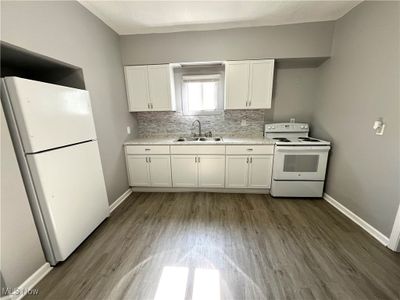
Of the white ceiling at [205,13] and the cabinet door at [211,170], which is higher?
the white ceiling at [205,13]

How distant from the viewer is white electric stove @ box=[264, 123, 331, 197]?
8.14 feet

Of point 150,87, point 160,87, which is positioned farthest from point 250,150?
point 150,87

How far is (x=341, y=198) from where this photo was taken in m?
2.32

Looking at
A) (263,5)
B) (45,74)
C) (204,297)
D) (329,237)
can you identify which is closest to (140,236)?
(204,297)

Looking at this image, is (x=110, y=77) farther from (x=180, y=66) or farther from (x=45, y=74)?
(x=180, y=66)

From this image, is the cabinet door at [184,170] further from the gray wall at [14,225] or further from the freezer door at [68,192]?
the gray wall at [14,225]

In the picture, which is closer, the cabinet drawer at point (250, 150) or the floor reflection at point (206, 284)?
the floor reflection at point (206, 284)

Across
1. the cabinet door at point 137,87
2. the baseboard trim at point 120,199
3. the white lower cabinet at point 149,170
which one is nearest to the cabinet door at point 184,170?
the white lower cabinet at point 149,170

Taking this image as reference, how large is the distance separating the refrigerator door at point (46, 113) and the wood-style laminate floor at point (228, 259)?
114 centimetres

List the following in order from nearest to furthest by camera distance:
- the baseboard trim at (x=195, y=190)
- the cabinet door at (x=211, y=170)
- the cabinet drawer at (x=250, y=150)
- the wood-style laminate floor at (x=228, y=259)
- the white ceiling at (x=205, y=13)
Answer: the wood-style laminate floor at (x=228, y=259)
the white ceiling at (x=205, y=13)
the cabinet drawer at (x=250, y=150)
the cabinet door at (x=211, y=170)
the baseboard trim at (x=195, y=190)

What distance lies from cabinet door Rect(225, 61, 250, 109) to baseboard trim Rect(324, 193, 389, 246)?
6.32 feet

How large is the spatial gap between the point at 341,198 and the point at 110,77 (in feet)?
12.2

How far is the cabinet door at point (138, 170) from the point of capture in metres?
2.85

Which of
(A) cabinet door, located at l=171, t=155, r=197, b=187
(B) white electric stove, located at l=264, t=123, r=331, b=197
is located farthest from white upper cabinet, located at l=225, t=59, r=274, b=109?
(A) cabinet door, located at l=171, t=155, r=197, b=187
